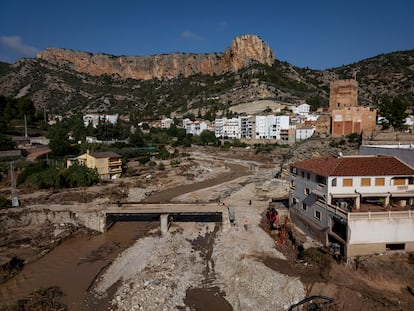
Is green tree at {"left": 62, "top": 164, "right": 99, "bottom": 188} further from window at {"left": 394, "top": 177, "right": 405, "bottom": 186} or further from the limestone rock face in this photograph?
the limestone rock face

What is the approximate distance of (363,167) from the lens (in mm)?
20188

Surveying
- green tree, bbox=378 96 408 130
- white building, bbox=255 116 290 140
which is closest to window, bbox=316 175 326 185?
green tree, bbox=378 96 408 130

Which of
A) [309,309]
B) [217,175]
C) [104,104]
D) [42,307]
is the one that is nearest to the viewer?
[309,309]

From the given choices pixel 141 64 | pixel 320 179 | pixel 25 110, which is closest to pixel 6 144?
pixel 25 110

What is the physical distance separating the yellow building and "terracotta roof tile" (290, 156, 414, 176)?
3352 centimetres

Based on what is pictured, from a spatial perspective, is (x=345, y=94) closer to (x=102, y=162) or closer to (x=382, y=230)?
(x=382, y=230)

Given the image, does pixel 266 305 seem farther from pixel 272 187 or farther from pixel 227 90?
pixel 227 90

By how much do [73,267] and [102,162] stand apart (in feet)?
89.4

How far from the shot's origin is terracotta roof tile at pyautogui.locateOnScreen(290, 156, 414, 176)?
19.6 metres

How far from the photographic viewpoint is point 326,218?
63.5ft

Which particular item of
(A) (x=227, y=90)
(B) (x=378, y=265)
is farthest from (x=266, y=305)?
(A) (x=227, y=90)

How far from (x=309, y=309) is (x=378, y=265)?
492 cm

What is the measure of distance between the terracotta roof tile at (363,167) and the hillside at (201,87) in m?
90.7

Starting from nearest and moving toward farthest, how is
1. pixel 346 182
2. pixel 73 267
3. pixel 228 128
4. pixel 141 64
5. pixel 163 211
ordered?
pixel 346 182 < pixel 73 267 < pixel 163 211 < pixel 228 128 < pixel 141 64
